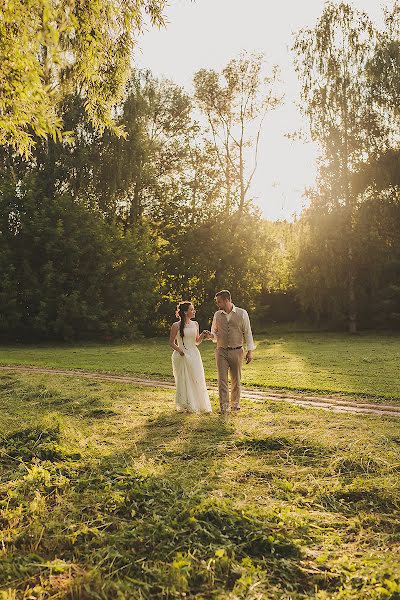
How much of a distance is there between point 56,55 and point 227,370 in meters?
5.74

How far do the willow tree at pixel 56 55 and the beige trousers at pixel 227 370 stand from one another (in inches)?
182

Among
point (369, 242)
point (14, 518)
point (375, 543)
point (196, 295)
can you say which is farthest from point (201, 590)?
point (196, 295)

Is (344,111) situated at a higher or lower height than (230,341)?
higher

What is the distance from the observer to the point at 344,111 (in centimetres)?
3325

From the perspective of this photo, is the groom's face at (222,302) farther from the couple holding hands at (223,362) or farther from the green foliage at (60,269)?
the green foliage at (60,269)

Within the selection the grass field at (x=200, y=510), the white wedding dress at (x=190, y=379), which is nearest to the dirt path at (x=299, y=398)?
the grass field at (x=200, y=510)

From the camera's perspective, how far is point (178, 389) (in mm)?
9852

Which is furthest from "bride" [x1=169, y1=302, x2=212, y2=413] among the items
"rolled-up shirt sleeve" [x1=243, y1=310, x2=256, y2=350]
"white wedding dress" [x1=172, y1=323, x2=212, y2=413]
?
"rolled-up shirt sleeve" [x1=243, y1=310, x2=256, y2=350]

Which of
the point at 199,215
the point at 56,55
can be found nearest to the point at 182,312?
the point at 56,55

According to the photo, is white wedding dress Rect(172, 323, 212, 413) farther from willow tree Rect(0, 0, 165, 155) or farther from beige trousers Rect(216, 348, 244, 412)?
willow tree Rect(0, 0, 165, 155)

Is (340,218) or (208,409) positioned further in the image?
(340,218)

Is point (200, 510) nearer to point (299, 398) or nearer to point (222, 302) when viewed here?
point (222, 302)

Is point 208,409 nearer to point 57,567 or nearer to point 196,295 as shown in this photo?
point 57,567

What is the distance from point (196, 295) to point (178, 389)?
27.4 meters
